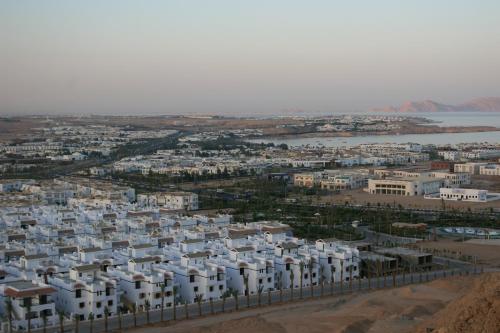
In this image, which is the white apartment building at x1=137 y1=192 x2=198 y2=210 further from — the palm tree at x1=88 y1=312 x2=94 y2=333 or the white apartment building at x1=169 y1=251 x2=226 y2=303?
the palm tree at x1=88 y1=312 x2=94 y2=333

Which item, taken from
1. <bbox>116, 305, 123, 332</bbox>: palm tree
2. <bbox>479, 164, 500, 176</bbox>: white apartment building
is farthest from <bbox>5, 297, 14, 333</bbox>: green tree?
<bbox>479, 164, 500, 176</bbox>: white apartment building

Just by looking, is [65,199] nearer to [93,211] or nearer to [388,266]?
[93,211]

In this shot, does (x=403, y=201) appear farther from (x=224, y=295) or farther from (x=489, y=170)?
(x=224, y=295)

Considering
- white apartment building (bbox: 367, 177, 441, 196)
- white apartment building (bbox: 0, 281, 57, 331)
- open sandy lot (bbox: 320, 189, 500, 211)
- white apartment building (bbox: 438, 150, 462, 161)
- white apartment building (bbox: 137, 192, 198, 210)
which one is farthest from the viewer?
white apartment building (bbox: 438, 150, 462, 161)

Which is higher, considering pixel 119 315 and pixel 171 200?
pixel 119 315

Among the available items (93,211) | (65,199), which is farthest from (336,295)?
(65,199)

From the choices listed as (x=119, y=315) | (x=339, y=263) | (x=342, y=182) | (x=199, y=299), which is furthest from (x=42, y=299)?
(x=342, y=182)

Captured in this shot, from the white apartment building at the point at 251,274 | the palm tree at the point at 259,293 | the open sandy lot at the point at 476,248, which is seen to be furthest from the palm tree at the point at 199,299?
the open sandy lot at the point at 476,248
